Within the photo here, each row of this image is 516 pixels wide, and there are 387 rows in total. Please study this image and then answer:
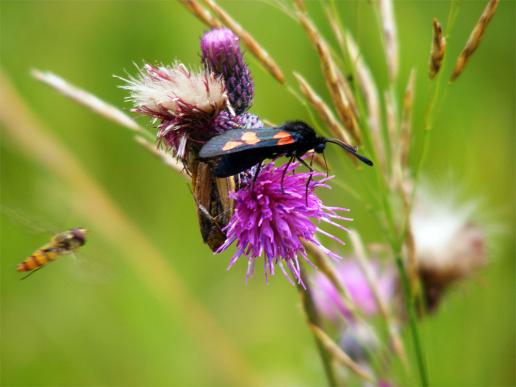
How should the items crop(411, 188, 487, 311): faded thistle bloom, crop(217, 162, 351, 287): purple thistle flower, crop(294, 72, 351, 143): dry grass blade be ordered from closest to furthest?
crop(217, 162, 351, 287): purple thistle flower → crop(294, 72, 351, 143): dry grass blade → crop(411, 188, 487, 311): faded thistle bloom

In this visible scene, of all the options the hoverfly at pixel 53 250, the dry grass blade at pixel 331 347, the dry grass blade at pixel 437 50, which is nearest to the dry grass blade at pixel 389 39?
the dry grass blade at pixel 437 50

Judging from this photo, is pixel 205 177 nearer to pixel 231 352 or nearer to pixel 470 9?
pixel 231 352

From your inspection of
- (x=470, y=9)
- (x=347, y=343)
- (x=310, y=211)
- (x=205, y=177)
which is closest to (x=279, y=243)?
(x=310, y=211)

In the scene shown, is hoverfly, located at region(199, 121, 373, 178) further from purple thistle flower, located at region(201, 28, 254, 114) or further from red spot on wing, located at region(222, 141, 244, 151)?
purple thistle flower, located at region(201, 28, 254, 114)

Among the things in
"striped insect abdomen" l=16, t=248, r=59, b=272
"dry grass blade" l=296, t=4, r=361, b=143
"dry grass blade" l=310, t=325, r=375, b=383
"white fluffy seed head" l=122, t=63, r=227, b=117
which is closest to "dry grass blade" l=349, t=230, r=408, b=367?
"dry grass blade" l=310, t=325, r=375, b=383

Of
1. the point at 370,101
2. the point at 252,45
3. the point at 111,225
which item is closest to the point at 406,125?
the point at 370,101

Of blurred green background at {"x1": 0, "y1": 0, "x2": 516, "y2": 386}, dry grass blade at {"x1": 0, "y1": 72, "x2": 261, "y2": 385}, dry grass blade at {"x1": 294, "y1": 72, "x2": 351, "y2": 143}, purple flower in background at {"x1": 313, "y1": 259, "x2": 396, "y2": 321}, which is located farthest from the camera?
blurred green background at {"x1": 0, "y1": 0, "x2": 516, "y2": 386}
